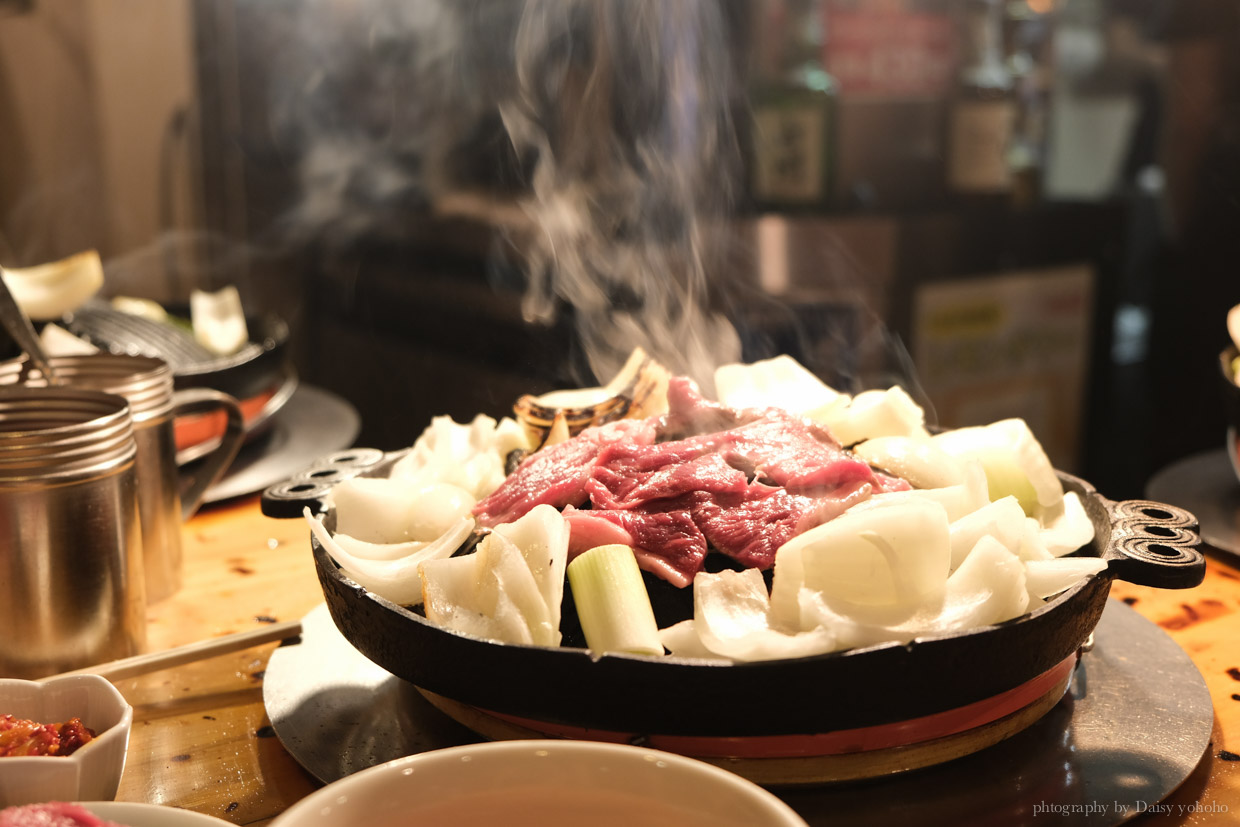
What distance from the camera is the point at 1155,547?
1.18 meters

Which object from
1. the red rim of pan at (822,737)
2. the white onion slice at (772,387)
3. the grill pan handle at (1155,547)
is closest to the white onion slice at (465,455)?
the white onion slice at (772,387)

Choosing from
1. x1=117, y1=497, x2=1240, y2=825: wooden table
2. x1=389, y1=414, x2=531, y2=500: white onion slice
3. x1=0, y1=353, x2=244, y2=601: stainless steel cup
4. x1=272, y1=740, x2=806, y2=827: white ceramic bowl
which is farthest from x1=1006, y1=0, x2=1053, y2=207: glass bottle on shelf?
x1=272, y1=740, x2=806, y2=827: white ceramic bowl

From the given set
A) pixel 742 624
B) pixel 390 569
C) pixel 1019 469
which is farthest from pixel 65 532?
pixel 1019 469

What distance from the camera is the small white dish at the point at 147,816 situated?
0.83 m

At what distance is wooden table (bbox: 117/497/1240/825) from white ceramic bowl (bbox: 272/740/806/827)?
365 millimetres

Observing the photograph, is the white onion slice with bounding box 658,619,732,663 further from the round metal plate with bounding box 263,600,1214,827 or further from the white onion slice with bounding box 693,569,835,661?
the round metal plate with bounding box 263,600,1214,827

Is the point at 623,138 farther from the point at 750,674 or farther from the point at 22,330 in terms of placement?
the point at 750,674

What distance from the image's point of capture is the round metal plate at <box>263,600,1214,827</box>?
42.2 inches

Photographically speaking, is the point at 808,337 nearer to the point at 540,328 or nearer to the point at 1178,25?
the point at 540,328

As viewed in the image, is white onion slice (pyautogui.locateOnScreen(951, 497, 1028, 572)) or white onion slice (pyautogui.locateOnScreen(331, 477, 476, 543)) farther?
white onion slice (pyautogui.locateOnScreen(331, 477, 476, 543))

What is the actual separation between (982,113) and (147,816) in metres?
3.94

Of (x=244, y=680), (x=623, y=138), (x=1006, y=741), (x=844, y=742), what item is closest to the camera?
(x=844, y=742)

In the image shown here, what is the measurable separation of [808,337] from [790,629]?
2.89 meters

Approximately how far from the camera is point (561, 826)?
0.82 meters
